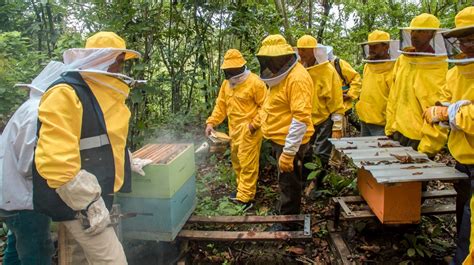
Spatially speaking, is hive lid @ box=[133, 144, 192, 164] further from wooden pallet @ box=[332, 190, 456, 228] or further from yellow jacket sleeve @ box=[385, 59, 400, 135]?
yellow jacket sleeve @ box=[385, 59, 400, 135]

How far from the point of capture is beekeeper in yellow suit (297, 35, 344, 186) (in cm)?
460

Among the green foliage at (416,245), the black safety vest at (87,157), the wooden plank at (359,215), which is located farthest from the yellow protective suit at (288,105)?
the black safety vest at (87,157)

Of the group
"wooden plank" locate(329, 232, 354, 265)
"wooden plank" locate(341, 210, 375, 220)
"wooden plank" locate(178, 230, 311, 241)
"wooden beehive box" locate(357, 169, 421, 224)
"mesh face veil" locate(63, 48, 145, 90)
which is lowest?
"wooden plank" locate(329, 232, 354, 265)

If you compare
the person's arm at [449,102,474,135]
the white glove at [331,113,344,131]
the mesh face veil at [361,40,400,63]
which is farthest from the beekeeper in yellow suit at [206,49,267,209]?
the person's arm at [449,102,474,135]

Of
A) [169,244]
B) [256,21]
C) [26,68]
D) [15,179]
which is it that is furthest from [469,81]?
[26,68]

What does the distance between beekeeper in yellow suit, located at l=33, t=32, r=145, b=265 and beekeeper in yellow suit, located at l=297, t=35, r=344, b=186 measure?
2692mm

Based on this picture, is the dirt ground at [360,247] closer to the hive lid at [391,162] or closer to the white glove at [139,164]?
the hive lid at [391,162]

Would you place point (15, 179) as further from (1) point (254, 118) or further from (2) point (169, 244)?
(1) point (254, 118)

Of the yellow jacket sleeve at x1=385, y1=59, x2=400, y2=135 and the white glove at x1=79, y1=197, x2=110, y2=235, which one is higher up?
the yellow jacket sleeve at x1=385, y1=59, x2=400, y2=135

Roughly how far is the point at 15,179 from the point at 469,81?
11.2ft

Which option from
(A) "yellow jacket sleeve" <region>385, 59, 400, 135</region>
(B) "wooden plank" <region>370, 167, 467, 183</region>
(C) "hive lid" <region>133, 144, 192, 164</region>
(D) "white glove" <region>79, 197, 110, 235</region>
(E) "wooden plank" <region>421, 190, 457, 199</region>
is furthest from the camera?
(A) "yellow jacket sleeve" <region>385, 59, 400, 135</region>

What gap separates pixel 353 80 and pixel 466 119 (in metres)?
3.15

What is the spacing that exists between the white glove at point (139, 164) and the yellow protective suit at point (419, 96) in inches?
104

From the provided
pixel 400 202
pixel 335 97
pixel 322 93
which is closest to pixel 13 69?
pixel 322 93
